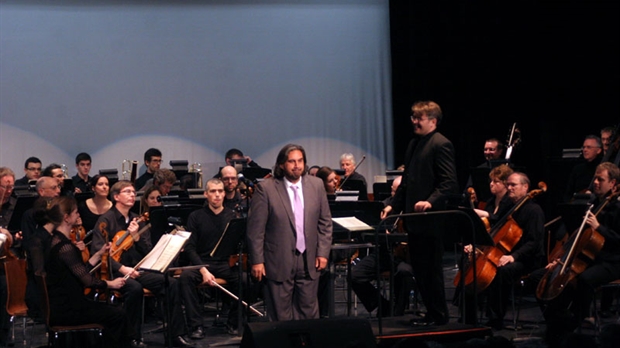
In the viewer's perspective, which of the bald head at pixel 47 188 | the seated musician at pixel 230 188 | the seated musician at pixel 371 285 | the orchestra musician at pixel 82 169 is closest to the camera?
the seated musician at pixel 371 285

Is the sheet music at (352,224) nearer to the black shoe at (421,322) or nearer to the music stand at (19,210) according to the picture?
the black shoe at (421,322)

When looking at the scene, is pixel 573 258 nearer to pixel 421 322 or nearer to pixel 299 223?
pixel 421 322

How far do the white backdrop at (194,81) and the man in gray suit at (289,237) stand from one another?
6.31 metres

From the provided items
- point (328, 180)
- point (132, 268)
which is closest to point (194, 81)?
point (328, 180)

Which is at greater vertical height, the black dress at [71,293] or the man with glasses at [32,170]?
the man with glasses at [32,170]

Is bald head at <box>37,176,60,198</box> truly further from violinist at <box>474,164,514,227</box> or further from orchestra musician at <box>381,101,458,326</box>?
violinist at <box>474,164,514,227</box>

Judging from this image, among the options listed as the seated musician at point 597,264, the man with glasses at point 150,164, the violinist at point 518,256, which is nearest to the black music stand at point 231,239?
the violinist at point 518,256

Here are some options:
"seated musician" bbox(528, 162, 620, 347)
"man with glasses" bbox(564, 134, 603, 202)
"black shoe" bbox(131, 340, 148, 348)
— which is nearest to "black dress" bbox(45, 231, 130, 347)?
"black shoe" bbox(131, 340, 148, 348)

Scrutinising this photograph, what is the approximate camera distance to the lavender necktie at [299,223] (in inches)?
218

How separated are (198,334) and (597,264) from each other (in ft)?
9.70

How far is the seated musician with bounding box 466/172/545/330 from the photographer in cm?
680

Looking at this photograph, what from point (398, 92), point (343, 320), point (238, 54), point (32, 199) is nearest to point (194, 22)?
point (238, 54)

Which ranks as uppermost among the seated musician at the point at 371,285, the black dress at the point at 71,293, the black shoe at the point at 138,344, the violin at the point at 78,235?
the violin at the point at 78,235

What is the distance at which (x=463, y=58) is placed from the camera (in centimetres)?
1100
